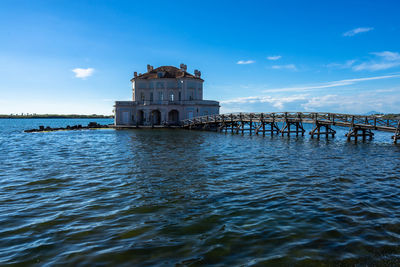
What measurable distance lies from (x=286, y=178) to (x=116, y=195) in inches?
254

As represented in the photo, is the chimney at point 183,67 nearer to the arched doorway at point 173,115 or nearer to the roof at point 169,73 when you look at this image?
the roof at point 169,73

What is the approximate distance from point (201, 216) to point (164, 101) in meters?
44.6

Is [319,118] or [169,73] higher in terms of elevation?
[169,73]

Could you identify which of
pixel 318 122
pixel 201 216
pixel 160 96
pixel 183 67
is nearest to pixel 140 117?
pixel 160 96

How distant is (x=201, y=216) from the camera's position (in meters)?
6.47

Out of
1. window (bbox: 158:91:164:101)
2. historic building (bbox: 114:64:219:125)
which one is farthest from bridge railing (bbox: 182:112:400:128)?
window (bbox: 158:91:164:101)

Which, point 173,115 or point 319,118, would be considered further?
point 173,115

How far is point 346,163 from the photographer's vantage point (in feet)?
44.8

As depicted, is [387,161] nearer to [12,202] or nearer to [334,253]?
[334,253]

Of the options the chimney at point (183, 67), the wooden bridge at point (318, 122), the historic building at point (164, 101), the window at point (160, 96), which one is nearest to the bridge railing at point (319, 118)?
the wooden bridge at point (318, 122)

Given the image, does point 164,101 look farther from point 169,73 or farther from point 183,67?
point 183,67

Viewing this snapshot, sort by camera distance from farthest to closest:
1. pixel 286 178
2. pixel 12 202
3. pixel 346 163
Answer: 1. pixel 346 163
2. pixel 286 178
3. pixel 12 202

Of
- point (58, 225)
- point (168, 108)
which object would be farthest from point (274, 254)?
point (168, 108)

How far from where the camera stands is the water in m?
4.73
